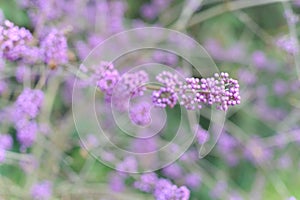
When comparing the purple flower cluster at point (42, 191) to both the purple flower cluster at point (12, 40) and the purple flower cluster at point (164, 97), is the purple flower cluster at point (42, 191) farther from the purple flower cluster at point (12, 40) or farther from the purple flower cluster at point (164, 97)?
the purple flower cluster at point (164, 97)

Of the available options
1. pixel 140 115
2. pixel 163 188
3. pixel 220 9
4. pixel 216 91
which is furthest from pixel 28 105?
pixel 220 9

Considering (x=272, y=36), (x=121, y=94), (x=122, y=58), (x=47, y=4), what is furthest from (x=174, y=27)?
(x=121, y=94)

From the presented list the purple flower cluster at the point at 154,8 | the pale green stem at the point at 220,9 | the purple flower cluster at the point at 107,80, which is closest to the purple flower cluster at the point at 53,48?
the purple flower cluster at the point at 107,80

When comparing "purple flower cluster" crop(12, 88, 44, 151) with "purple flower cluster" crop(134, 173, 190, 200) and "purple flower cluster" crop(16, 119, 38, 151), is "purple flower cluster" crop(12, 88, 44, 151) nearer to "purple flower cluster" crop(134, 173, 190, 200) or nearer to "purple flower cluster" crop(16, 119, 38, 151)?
"purple flower cluster" crop(16, 119, 38, 151)

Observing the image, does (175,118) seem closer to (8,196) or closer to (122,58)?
(122,58)

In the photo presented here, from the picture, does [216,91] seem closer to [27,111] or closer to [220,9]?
[27,111]

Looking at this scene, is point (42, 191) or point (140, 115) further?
point (42, 191)

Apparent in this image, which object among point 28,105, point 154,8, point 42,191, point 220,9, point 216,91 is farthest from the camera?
point 154,8
